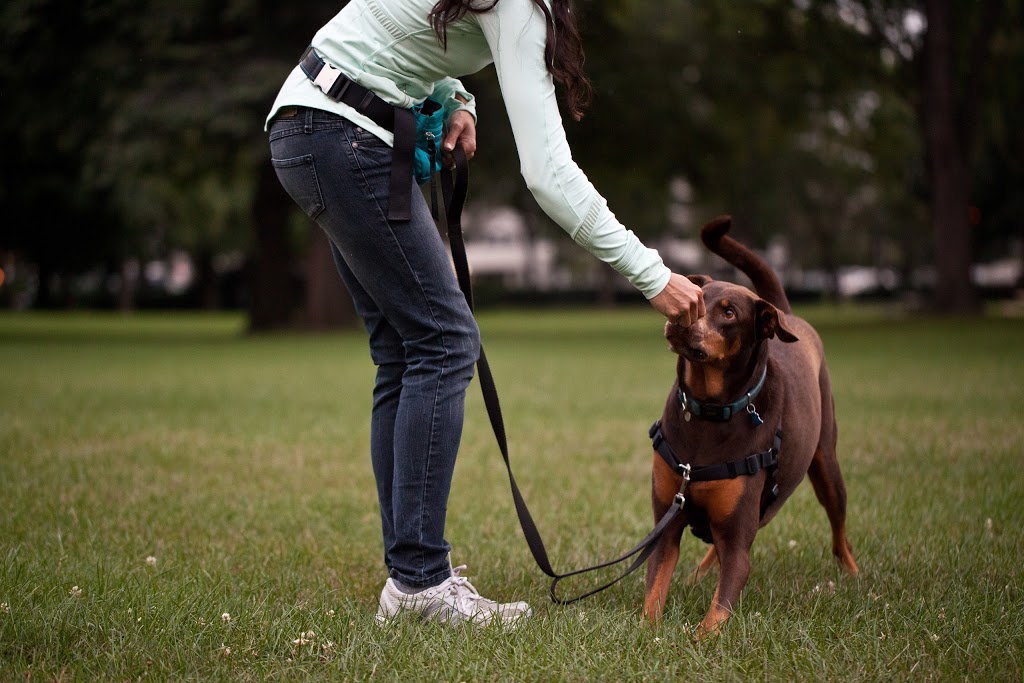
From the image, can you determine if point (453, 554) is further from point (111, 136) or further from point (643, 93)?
point (643, 93)

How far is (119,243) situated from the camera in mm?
35781

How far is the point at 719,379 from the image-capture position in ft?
11.1

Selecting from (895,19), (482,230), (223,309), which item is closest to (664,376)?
(895,19)

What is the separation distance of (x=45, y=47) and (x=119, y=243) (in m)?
15.3

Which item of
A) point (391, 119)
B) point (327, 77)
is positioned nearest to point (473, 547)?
point (391, 119)

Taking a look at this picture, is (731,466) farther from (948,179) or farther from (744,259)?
(948,179)

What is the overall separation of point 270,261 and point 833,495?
2295 centimetres

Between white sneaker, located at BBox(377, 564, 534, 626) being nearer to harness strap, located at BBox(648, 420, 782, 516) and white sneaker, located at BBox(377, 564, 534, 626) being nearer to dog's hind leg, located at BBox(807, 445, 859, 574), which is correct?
harness strap, located at BBox(648, 420, 782, 516)

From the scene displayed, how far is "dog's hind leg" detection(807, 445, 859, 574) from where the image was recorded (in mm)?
4254

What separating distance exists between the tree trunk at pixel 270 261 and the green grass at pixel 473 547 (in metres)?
15.0

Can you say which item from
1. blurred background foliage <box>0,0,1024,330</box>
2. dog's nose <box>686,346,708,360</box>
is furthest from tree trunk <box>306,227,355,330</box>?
dog's nose <box>686,346,708,360</box>

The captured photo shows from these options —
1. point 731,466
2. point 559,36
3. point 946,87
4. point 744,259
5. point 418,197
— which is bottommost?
point 731,466

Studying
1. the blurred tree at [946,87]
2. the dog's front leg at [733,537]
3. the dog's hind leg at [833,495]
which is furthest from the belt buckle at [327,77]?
the blurred tree at [946,87]

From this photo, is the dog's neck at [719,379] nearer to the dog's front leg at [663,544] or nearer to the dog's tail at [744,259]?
the dog's front leg at [663,544]
